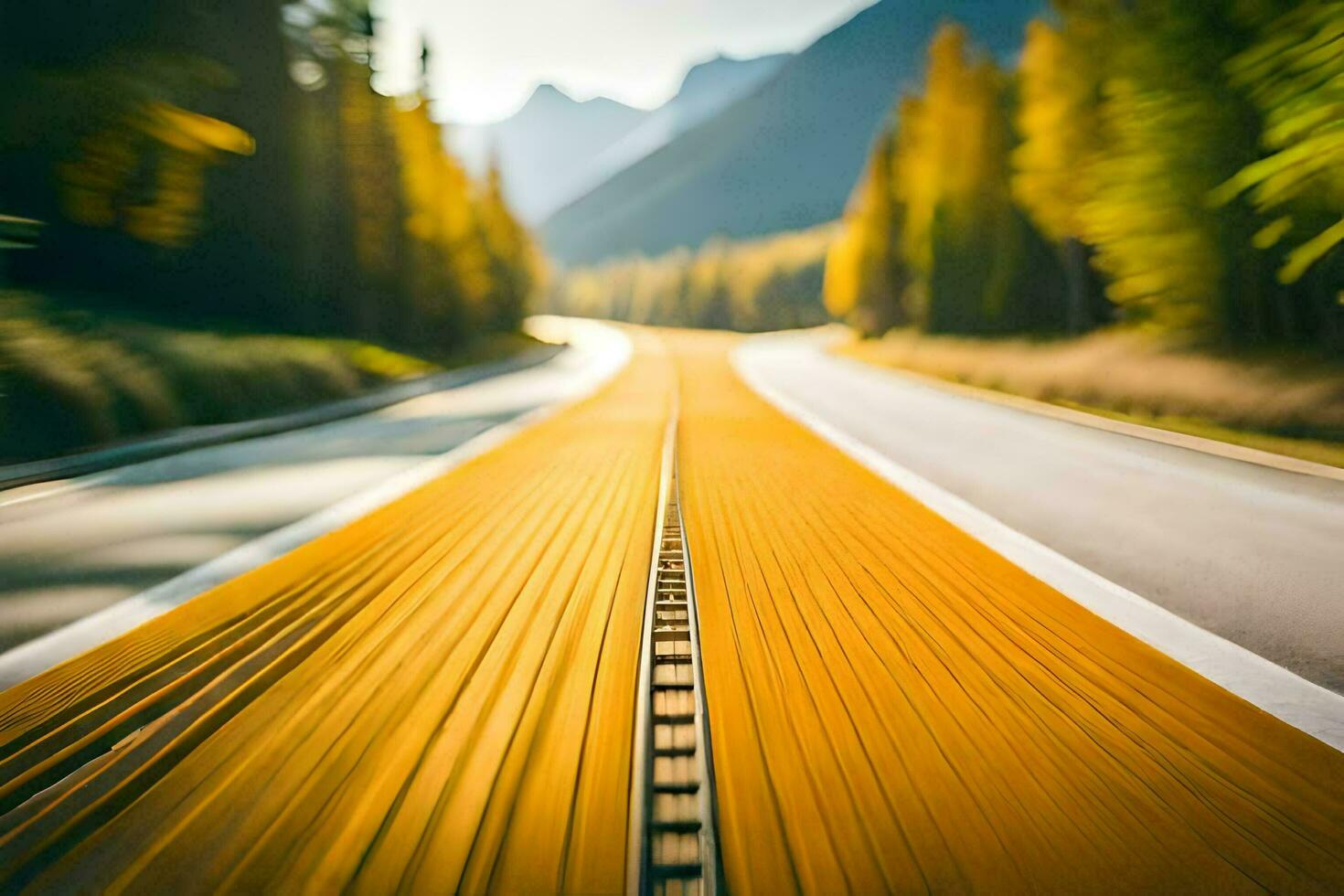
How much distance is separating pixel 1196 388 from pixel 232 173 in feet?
88.2

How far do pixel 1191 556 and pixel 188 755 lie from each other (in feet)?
20.4

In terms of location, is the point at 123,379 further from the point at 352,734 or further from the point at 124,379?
the point at 352,734

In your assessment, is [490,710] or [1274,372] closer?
[490,710]

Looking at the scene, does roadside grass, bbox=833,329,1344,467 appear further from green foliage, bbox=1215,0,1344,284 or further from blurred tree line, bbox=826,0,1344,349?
green foliage, bbox=1215,0,1344,284

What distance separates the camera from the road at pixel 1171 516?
480 centimetres

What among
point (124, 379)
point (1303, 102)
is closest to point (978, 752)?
point (1303, 102)

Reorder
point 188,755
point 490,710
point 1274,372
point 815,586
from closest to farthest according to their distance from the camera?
point 188,755, point 490,710, point 815,586, point 1274,372

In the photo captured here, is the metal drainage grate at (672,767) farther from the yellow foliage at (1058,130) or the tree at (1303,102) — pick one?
the yellow foliage at (1058,130)

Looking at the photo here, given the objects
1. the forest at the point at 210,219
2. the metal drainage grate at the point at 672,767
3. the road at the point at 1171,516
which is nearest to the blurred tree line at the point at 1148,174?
the road at the point at 1171,516

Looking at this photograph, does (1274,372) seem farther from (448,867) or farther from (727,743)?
(448,867)

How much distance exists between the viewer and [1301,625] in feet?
15.1

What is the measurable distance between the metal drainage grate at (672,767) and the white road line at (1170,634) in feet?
7.74

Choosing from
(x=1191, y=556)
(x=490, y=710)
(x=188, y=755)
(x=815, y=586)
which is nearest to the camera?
(x=188, y=755)

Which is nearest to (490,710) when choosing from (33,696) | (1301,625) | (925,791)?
(925,791)
